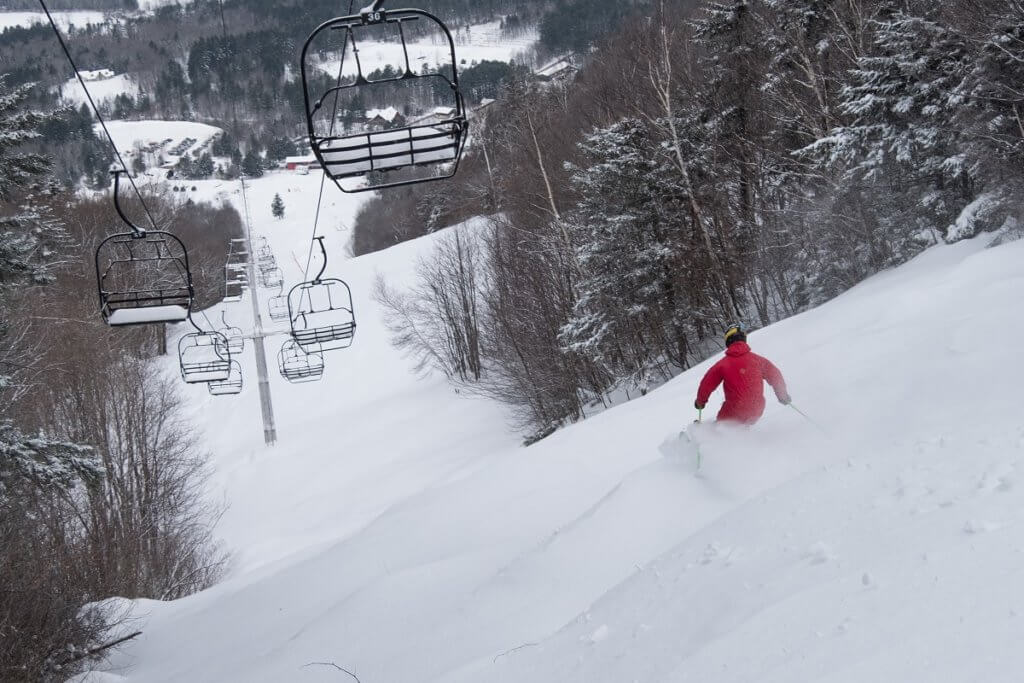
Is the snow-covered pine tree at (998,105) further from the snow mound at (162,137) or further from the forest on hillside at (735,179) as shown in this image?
the snow mound at (162,137)

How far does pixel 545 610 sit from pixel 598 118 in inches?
846

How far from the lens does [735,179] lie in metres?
23.2

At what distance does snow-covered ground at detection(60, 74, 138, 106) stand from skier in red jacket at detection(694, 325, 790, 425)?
631 ft

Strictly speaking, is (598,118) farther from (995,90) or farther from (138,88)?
(138,88)

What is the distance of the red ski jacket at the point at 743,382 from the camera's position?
732cm

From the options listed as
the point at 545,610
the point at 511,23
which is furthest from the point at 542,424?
the point at 511,23

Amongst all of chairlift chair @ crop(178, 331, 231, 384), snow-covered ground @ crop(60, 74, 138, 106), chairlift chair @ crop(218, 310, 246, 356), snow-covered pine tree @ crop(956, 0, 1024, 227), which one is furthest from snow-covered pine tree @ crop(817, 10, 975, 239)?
snow-covered ground @ crop(60, 74, 138, 106)

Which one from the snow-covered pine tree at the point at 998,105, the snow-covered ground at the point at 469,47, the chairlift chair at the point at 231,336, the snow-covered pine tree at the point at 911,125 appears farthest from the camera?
the snow-covered ground at the point at 469,47

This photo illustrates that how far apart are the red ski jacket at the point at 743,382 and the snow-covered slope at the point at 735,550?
0.27 meters

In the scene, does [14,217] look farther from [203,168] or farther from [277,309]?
[203,168]

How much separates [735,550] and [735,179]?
19712 millimetres

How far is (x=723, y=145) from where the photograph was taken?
23.4m

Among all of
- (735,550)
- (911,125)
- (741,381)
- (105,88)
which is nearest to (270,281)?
(911,125)

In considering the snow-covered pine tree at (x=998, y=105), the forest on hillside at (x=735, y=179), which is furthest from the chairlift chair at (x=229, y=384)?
the snow-covered pine tree at (x=998, y=105)
